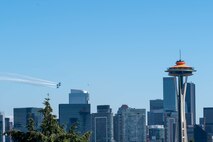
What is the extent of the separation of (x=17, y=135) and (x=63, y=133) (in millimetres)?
3574

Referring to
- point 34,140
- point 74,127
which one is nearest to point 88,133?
point 74,127

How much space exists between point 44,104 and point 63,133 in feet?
8.70

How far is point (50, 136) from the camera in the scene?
53344mm

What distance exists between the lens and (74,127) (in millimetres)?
56062

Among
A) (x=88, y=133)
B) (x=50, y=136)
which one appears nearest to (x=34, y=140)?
(x=50, y=136)

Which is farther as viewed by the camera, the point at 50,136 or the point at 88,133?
the point at 88,133

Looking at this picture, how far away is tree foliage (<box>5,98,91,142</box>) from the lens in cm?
5350

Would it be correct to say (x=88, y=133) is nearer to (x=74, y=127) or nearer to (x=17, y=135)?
(x=74, y=127)

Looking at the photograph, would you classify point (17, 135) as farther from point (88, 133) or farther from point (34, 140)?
point (88, 133)

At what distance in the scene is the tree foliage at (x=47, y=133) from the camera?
53.5 m

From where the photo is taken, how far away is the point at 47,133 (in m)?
54.5

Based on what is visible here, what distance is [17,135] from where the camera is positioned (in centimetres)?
5512

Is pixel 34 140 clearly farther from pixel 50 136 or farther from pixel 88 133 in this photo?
pixel 88 133

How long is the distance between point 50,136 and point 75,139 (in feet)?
6.65
